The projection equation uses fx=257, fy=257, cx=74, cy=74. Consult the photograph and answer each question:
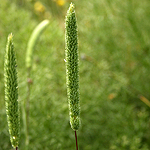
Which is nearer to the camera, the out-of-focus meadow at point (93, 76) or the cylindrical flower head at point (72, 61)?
the cylindrical flower head at point (72, 61)

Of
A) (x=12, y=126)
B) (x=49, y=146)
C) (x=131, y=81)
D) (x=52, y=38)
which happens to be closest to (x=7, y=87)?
(x=12, y=126)

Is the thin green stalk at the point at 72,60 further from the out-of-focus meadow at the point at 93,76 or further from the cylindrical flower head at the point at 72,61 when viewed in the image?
the out-of-focus meadow at the point at 93,76


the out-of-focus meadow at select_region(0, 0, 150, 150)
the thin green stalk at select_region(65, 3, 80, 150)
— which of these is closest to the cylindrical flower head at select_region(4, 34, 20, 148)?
the thin green stalk at select_region(65, 3, 80, 150)

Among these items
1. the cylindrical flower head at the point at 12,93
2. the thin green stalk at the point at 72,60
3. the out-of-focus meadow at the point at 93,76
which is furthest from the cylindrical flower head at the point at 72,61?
the out-of-focus meadow at the point at 93,76

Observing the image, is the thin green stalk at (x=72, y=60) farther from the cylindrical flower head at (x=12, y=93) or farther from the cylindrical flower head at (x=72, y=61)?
the cylindrical flower head at (x=12, y=93)

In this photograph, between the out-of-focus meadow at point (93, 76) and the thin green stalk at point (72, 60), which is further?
the out-of-focus meadow at point (93, 76)

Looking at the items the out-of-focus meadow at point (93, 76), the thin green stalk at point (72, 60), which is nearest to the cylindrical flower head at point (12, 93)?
the thin green stalk at point (72, 60)
